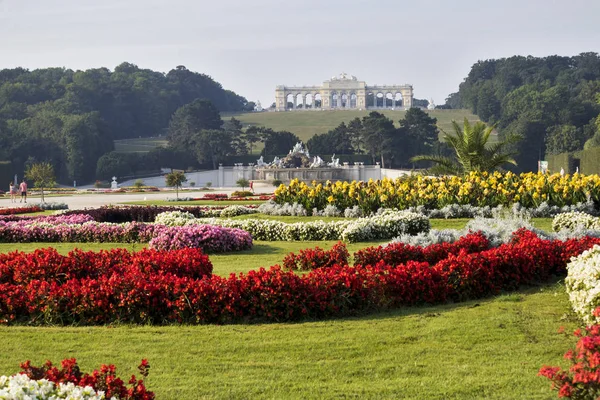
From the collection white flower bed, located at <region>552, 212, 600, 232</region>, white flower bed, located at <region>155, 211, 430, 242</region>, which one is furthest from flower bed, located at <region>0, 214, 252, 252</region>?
white flower bed, located at <region>552, 212, 600, 232</region>

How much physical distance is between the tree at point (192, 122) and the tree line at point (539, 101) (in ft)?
94.1

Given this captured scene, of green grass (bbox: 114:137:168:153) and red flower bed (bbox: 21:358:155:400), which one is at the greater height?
green grass (bbox: 114:137:168:153)

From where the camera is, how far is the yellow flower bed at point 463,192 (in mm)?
16828

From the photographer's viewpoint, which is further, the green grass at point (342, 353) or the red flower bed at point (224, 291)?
the red flower bed at point (224, 291)

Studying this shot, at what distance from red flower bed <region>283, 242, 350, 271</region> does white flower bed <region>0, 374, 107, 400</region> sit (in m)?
6.13

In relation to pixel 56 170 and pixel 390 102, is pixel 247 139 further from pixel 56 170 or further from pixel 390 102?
pixel 390 102

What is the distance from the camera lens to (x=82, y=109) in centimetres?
8800

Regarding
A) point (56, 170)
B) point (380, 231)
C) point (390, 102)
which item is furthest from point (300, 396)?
point (390, 102)

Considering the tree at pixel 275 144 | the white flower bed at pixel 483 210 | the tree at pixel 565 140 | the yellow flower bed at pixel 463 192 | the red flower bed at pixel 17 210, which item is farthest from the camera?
the tree at pixel 275 144

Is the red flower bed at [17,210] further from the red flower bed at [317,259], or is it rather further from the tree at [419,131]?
the tree at [419,131]

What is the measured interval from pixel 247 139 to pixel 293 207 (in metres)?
65.8

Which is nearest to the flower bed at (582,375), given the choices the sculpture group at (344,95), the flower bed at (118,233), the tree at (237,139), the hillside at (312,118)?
the flower bed at (118,233)

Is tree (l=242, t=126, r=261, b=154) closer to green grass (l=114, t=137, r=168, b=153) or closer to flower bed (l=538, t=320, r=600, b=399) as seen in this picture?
green grass (l=114, t=137, r=168, b=153)

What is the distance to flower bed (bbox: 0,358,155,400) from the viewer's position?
12.6ft
